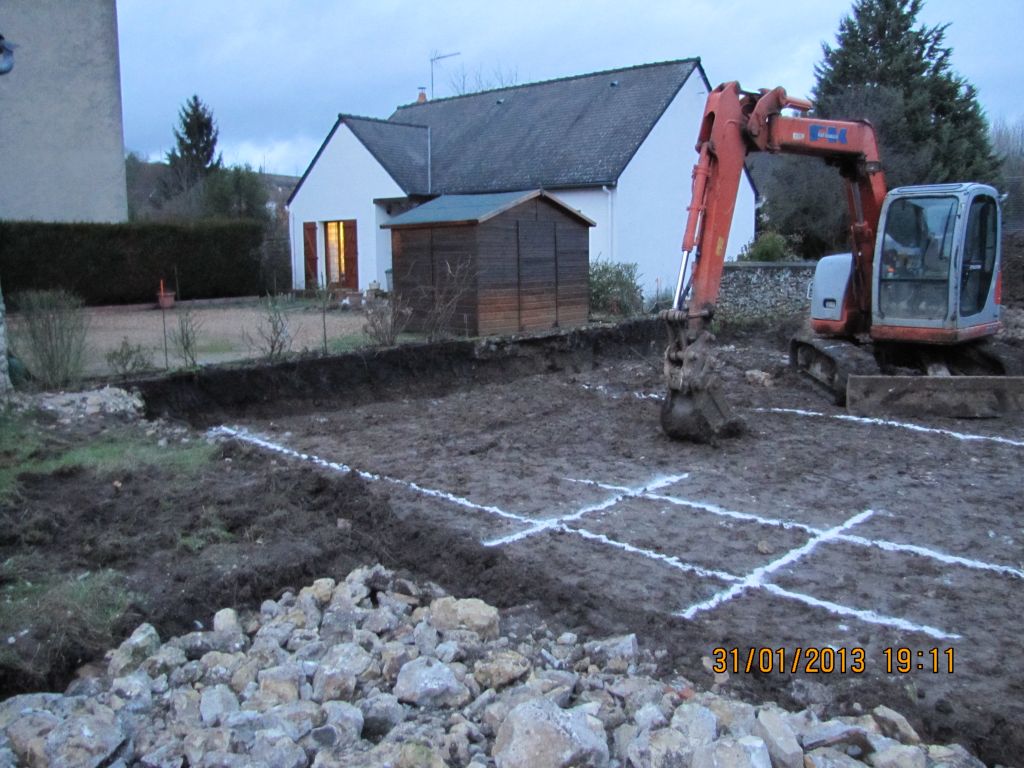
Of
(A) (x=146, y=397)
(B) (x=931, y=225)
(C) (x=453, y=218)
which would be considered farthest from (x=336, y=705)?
(C) (x=453, y=218)

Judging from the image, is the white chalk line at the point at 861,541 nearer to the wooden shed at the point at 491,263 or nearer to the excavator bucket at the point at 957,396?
the excavator bucket at the point at 957,396

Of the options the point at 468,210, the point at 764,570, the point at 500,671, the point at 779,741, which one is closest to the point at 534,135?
the point at 468,210

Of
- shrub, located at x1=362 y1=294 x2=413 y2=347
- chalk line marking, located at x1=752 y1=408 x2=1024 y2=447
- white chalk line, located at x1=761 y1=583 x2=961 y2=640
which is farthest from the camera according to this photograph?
shrub, located at x1=362 y1=294 x2=413 y2=347

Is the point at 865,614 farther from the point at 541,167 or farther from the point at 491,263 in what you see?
the point at 541,167

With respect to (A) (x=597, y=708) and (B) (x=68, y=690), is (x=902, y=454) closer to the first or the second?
(A) (x=597, y=708)

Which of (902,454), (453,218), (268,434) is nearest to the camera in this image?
(902,454)

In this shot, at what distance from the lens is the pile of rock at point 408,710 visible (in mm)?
3561

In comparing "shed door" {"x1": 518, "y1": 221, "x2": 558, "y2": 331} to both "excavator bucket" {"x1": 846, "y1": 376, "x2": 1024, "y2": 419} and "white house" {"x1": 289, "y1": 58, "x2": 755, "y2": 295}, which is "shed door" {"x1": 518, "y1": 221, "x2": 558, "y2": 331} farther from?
"excavator bucket" {"x1": 846, "y1": 376, "x2": 1024, "y2": 419}

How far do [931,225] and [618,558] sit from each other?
22.8 ft

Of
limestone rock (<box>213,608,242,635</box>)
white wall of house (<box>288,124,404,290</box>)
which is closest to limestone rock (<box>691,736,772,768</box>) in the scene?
limestone rock (<box>213,608,242,635</box>)

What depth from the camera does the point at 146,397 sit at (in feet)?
34.5

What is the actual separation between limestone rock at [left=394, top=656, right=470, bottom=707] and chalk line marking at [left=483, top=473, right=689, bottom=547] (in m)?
2.18

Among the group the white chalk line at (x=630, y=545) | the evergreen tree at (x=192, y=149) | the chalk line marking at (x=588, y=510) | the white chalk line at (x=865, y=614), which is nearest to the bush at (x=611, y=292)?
the white chalk line at (x=630, y=545)

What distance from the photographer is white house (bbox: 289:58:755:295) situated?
21688 millimetres
